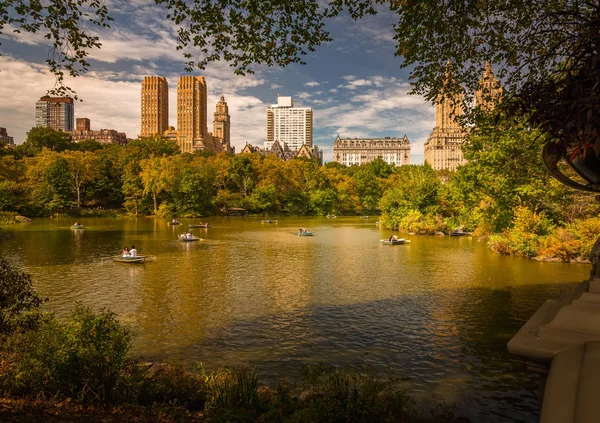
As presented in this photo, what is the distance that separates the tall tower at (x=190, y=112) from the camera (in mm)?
188375

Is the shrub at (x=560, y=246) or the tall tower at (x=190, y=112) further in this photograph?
the tall tower at (x=190, y=112)

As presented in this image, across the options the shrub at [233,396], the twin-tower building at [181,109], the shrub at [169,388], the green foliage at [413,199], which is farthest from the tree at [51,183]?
the twin-tower building at [181,109]

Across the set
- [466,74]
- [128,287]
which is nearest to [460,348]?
[466,74]

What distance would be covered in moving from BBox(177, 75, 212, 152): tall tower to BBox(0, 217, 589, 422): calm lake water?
16308cm

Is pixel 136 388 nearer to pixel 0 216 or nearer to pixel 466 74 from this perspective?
pixel 466 74

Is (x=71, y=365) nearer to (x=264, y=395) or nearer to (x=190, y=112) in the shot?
(x=264, y=395)

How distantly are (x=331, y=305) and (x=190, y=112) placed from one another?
621 feet

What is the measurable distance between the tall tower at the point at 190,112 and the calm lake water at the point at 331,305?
535ft

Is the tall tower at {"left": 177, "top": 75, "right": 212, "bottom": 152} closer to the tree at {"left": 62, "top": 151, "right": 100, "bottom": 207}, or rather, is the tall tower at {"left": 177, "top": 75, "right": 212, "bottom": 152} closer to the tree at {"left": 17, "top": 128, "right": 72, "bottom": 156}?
the tree at {"left": 17, "top": 128, "right": 72, "bottom": 156}

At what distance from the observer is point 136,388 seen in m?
7.31

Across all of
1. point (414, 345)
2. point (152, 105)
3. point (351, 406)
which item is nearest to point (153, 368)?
point (351, 406)

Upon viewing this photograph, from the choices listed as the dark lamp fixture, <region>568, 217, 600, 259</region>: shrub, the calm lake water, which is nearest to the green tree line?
<region>568, 217, 600, 259</region>: shrub

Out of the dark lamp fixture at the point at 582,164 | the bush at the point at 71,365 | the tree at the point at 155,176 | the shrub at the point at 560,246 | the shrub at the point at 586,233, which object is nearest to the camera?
the dark lamp fixture at the point at 582,164

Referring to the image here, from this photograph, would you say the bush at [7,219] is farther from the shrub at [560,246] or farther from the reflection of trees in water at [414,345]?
the shrub at [560,246]
